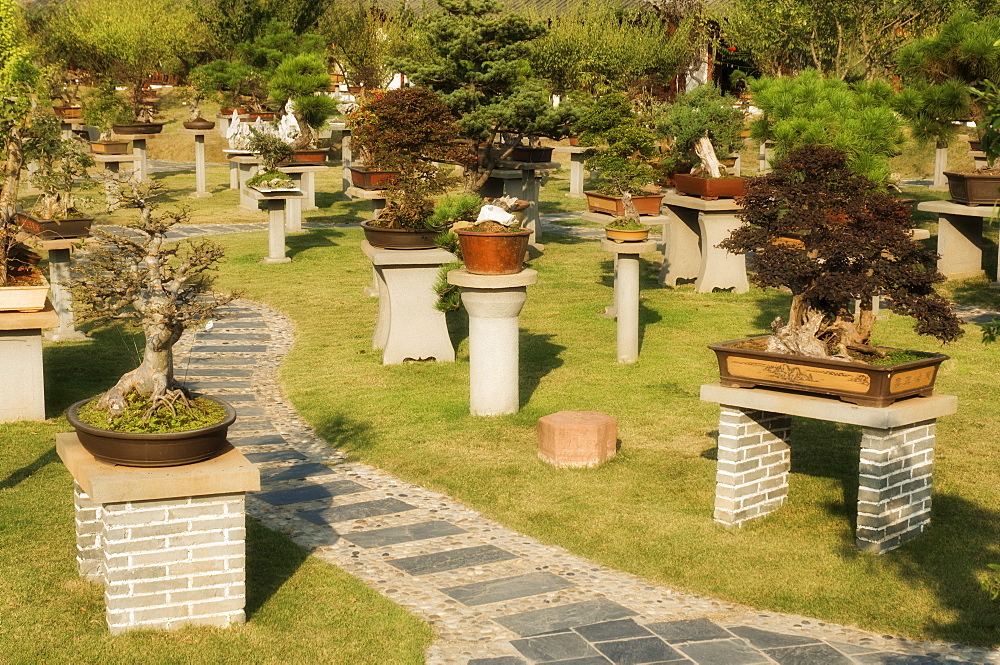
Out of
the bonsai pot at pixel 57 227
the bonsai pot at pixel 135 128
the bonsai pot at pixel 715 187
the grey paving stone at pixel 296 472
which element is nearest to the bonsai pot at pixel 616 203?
the bonsai pot at pixel 715 187

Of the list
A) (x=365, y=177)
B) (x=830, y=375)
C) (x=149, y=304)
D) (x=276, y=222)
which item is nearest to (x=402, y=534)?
(x=149, y=304)

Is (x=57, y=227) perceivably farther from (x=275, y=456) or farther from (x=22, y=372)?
(x=275, y=456)

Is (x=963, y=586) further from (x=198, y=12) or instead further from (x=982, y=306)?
(x=198, y=12)

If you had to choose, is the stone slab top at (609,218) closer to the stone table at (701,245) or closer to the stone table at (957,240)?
the stone table at (701,245)

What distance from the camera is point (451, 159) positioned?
13.7m

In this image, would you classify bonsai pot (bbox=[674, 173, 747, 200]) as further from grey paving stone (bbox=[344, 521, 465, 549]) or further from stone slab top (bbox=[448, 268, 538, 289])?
grey paving stone (bbox=[344, 521, 465, 549])

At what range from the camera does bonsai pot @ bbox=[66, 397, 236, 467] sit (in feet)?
20.9

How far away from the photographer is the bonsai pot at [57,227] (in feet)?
44.5

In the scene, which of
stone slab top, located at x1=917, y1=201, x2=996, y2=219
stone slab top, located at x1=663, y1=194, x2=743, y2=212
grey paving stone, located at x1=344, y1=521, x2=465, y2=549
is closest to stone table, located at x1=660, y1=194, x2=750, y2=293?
stone slab top, located at x1=663, y1=194, x2=743, y2=212

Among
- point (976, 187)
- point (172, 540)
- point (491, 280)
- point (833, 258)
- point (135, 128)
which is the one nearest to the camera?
point (172, 540)

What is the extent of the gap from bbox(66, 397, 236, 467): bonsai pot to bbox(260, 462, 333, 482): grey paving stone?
296 centimetres

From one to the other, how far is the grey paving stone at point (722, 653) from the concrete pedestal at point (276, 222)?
47.2ft

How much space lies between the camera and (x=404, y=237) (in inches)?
514

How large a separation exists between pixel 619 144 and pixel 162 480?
952 cm
